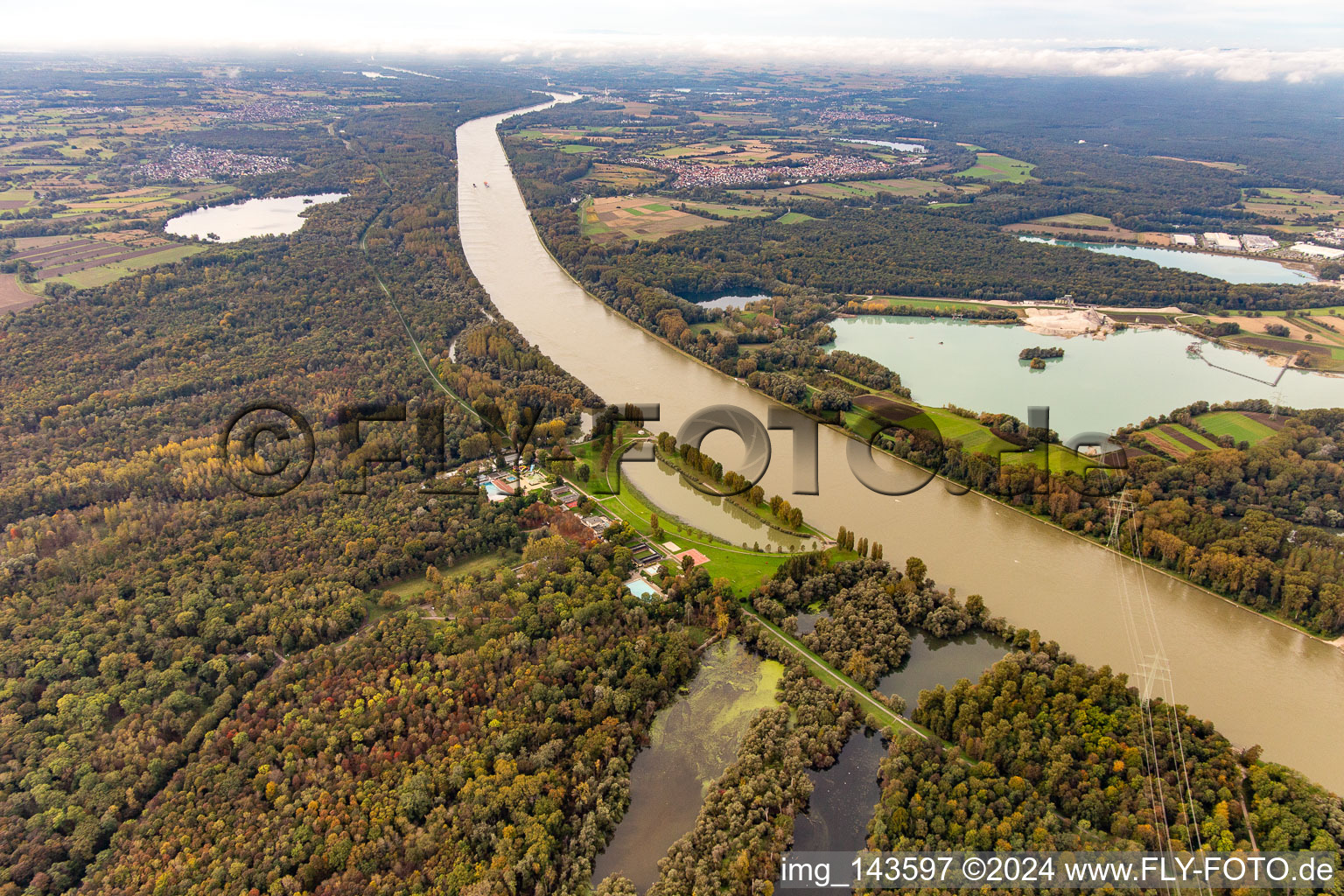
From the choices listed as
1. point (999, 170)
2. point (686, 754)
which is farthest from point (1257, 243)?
point (686, 754)

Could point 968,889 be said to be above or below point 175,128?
below

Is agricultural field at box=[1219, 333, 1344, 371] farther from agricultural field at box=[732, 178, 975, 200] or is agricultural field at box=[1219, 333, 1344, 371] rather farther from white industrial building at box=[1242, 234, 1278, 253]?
agricultural field at box=[732, 178, 975, 200]

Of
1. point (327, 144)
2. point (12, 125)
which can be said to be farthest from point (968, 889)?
point (12, 125)

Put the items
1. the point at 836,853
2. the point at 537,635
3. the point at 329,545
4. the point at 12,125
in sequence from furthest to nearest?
1. the point at 12,125
2. the point at 329,545
3. the point at 537,635
4. the point at 836,853

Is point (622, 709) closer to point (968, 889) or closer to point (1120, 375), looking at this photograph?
point (968, 889)

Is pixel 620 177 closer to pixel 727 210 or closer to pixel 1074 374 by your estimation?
pixel 727 210

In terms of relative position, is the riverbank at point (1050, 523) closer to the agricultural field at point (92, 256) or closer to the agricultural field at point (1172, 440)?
the agricultural field at point (1172, 440)

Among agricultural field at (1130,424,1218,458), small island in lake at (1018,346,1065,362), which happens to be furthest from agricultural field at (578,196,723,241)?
agricultural field at (1130,424,1218,458)
